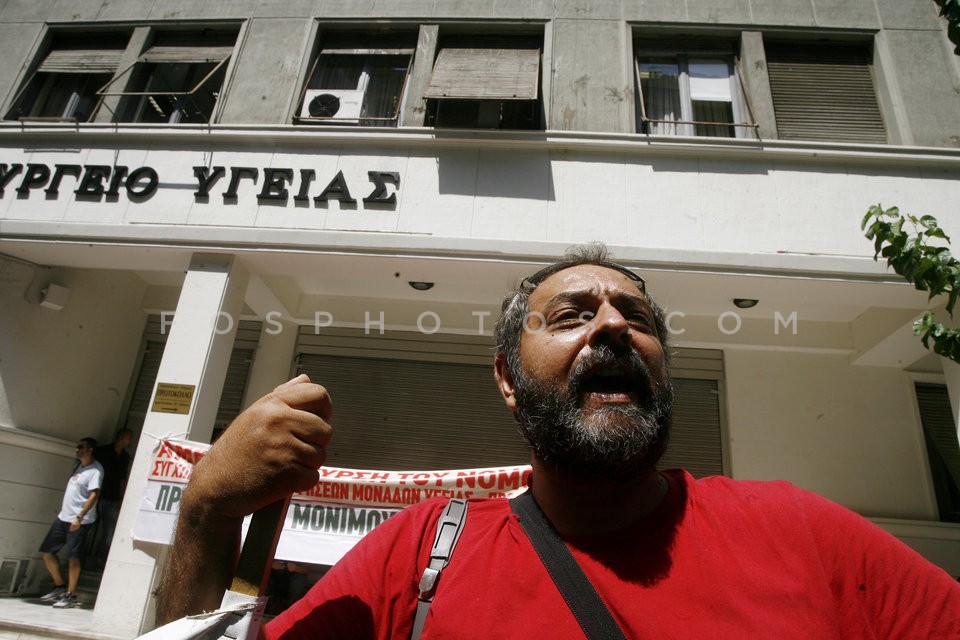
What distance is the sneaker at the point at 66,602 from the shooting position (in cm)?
584

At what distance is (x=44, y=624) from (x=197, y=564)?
5.46 m

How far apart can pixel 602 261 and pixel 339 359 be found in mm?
5993

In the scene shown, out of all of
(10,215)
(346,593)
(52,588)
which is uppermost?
(10,215)

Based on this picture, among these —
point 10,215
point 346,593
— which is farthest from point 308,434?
point 10,215

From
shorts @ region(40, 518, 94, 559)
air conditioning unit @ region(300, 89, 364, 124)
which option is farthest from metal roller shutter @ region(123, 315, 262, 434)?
air conditioning unit @ region(300, 89, 364, 124)

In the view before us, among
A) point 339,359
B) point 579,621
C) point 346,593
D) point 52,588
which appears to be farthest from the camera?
point 339,359

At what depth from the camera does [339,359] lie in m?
7.41

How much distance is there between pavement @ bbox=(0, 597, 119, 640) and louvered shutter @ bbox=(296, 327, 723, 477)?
2895 millimetres

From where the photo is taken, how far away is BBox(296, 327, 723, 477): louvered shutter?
6762 mm

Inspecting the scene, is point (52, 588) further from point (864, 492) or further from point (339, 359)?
point (864, 492)

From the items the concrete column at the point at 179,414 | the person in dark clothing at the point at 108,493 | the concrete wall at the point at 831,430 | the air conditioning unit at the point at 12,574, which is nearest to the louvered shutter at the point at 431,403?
the concrete wall at the point at 831,430

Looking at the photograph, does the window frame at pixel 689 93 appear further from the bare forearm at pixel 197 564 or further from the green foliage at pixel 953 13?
the bare forearm at pixel 197 564

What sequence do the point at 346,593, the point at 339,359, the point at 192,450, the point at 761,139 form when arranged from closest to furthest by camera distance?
the point at 346,593 < the point at 192,450 < the point at 761,139 < the point at 339,359

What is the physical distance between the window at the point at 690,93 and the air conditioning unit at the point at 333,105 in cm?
380
